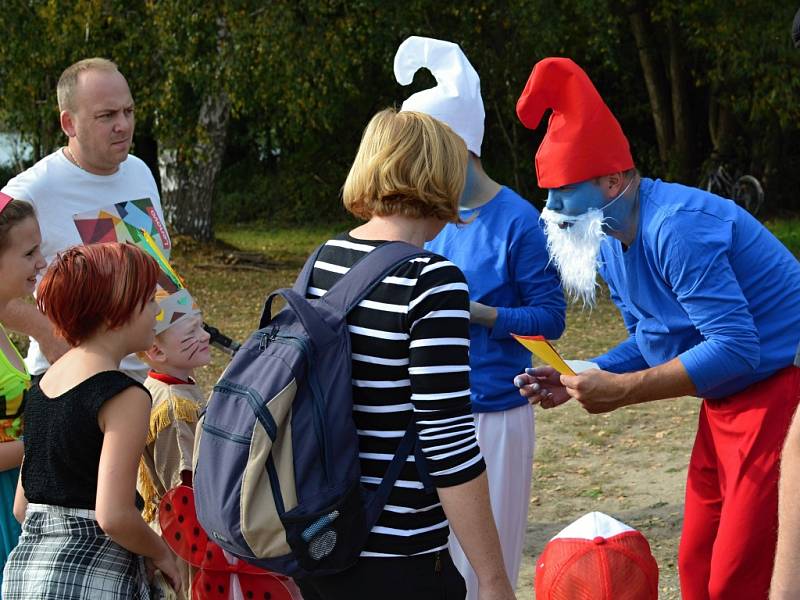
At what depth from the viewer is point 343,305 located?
100 inches

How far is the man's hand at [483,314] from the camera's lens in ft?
12.1

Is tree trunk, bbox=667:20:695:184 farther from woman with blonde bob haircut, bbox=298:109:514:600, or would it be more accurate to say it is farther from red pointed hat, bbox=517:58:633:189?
woman with blonde bob haircut, bbox=298:109:514:600

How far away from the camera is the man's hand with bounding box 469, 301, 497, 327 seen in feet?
12.1

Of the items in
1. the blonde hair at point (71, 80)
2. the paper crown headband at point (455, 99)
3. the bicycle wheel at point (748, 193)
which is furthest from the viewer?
the bicycle wheel at point (748, 193)

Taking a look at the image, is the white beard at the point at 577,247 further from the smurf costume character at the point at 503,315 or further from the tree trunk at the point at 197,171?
the tree trunk at the point at 197,171

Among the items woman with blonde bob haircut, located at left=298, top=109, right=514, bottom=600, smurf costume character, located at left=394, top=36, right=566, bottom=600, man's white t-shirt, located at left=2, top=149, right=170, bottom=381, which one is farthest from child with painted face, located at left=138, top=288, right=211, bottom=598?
woman with blonde bob haircut, located at left=298, top=109, right=514, bottom=600

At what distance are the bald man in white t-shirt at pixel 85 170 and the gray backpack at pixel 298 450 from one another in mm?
1997

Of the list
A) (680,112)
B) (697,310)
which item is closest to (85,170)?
(697,310)

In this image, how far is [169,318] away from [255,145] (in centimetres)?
2517

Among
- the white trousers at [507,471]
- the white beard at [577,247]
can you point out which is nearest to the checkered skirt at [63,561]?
the white trousers at [507,471]

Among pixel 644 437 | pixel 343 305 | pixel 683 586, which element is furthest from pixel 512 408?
pixel 644 437

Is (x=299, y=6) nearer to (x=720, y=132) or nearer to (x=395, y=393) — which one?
(x=720, y=132)

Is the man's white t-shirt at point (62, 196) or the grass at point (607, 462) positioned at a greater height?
the man's white t-shirt at point (62, 196)

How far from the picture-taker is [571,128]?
11.2 ft
